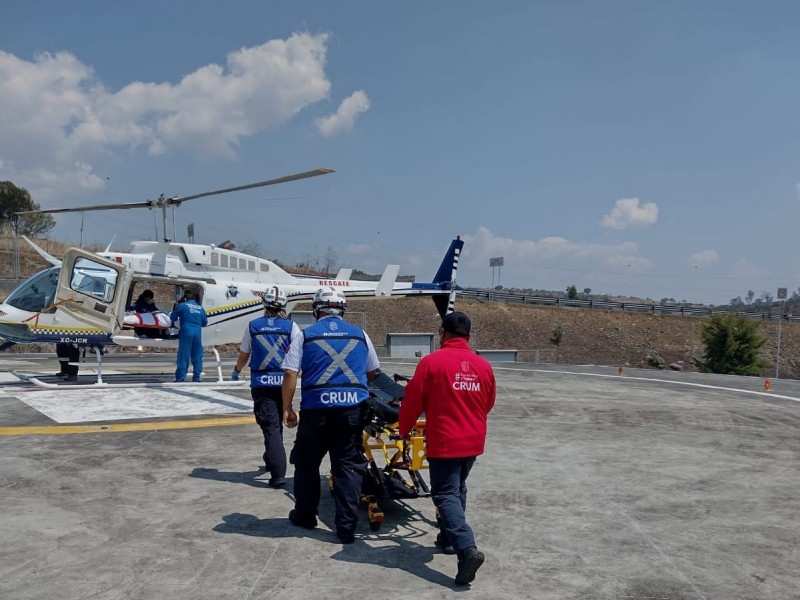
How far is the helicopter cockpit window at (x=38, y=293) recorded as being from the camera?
11.9 metres

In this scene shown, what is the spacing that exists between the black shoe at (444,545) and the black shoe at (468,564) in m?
0.53

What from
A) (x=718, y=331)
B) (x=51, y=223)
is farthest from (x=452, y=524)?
(x=51, y=223)

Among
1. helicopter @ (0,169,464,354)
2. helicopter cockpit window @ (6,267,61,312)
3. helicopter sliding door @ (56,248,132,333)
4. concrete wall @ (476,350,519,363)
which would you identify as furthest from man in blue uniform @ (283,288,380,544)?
concrete wall @ (476,350,519,363)

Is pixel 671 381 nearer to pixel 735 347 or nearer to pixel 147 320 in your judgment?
pixel 147 320

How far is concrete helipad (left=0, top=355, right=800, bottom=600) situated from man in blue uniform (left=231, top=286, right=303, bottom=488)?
0.34 m

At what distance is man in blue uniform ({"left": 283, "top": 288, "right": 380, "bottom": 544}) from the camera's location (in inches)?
198

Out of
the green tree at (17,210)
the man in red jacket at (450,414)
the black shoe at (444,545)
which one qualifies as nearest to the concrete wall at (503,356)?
the black shoe at (444,545)

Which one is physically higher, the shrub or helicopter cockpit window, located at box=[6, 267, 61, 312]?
helicopter cockpit window, located at box=[6, 267, 61, 312]

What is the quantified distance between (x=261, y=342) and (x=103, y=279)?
7.39m

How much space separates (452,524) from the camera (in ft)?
13.9

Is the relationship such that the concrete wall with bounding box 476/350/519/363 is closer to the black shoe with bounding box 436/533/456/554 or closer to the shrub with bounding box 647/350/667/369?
the shrub with bounding box 647/350/667/369

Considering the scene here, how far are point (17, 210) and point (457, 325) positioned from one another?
5591 centimetres

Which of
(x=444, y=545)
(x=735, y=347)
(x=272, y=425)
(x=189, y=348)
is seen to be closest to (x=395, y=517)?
(x=444, y=545)

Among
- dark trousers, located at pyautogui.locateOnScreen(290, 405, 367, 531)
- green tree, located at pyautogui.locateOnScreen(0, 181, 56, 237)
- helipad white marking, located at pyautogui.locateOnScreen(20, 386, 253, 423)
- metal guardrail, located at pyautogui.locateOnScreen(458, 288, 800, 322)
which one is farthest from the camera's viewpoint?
metal guardrail, located at pyautogui.locateOnScreen(458, 288, 800, 322)
